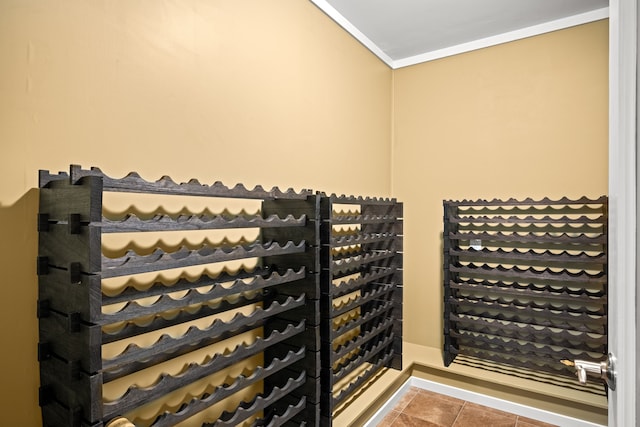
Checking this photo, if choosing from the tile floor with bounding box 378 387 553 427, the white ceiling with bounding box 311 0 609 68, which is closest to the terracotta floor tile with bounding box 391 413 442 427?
the tile floor with bounding box 378 387 553 427

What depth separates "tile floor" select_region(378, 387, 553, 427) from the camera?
2076 millimetres

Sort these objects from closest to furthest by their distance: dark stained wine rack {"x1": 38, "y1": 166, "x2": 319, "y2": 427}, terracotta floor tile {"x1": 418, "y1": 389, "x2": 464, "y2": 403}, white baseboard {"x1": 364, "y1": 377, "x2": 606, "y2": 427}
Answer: dark stained wine rack {"x1": 38, "y1": 166, "x2": 319, "y2": 427}, white baseboard {"x1": 364, "y1": 377, "x2": 606, "y2": 427}, terracotta floor tile {"x1": 418, "y1": 389, "x2": 464, "y2": 403}

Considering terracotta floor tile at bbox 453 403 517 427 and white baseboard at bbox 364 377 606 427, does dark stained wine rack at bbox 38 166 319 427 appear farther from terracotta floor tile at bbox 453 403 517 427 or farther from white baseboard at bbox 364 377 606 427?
terracotta floor tile at bbox 453 403 517 427

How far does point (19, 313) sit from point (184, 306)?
0.42 meters

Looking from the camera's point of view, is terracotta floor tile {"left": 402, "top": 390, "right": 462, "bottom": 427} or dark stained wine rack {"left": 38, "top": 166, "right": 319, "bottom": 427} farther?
terracotta floor tile {"left": 402, "top": 390, "right": 462, "bottom": 427}

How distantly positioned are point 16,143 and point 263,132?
0.95m

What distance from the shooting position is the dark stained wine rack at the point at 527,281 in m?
2.09

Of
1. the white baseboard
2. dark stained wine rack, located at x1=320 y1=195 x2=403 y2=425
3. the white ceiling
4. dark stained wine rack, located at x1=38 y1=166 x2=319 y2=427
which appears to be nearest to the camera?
dark stained wine rack, located at x1=38 y1=166 x2=319 y2=427

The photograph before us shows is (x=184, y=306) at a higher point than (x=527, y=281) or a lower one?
higher

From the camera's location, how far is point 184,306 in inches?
42.2

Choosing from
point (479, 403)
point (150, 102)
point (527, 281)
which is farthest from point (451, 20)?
point (479, 403)

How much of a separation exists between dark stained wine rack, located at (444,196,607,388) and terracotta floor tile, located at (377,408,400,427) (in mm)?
551

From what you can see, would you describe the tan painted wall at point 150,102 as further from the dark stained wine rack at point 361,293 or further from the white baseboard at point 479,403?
the white baseboard at point 479,403

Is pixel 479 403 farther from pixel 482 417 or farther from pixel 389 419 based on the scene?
pixel 389 419
